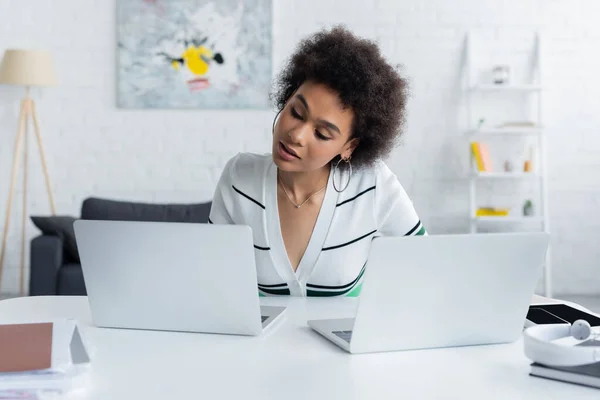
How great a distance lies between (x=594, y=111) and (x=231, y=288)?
4.04 meters

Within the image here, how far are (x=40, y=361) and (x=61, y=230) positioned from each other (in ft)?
9.16

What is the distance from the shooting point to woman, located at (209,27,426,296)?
5.43ft

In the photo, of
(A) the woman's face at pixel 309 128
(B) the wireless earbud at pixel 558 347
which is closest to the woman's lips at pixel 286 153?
(A) the woman's face at pixel 309 128

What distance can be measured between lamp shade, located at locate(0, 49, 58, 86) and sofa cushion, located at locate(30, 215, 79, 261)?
3.14 feet

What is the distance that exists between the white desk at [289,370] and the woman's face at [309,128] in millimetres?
→ 469

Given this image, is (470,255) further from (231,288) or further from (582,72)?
(582,72)

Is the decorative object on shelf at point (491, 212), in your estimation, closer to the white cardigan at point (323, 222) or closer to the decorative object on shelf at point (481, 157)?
the decorative object on shelf at point (481, 157)

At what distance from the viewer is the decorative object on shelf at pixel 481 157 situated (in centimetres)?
440

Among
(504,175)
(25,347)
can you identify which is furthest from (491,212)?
(25,347)

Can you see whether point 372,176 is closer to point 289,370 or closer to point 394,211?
point 394,211

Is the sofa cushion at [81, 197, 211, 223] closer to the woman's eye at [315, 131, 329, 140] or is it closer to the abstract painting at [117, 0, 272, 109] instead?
the abstract painting at [117, 0, 272, 109]

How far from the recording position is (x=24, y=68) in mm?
4145

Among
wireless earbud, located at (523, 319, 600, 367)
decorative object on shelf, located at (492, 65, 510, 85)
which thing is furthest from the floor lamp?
wireless earbud, located at (523, 319, 600, 367)

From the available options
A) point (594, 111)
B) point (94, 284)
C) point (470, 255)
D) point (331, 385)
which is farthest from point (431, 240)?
point (594, 111)
